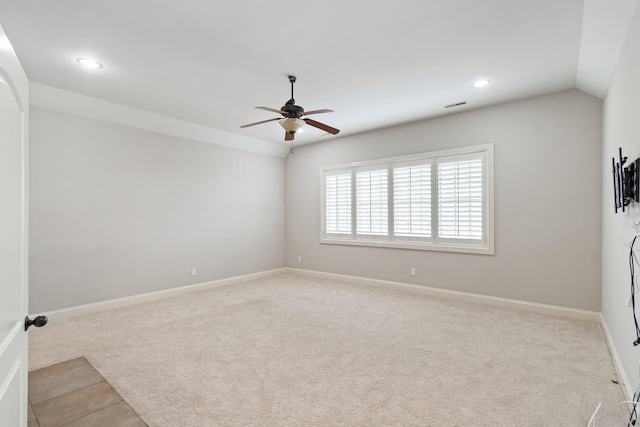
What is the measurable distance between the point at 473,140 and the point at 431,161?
2.30 feet

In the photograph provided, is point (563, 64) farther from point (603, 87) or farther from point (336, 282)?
point (336, 282)

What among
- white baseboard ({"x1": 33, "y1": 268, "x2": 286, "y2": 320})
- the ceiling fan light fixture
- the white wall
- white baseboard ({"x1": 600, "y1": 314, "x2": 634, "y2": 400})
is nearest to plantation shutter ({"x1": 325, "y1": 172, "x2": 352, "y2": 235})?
white baseboard ({"x1": 33, "y1": 268, "x2": 286, "y2": 320})

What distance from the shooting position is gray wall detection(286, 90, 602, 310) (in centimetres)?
397

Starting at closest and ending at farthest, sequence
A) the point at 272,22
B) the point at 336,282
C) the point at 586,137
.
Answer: the point at 272,22
the point at 586,137
the point at 336,282

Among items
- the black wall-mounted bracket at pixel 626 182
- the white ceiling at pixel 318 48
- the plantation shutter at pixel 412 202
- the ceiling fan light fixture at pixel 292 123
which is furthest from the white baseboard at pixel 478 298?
the ceiling fan light fixture at pixel 292 123

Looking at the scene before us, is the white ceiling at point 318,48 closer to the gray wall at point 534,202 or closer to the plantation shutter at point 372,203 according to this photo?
the gray wall at point 534,202

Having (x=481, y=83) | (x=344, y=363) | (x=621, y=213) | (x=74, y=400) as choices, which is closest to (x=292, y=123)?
(x=481, y=83)

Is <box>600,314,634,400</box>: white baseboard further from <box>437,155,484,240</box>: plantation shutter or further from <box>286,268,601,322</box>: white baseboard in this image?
<box>437,155,484,240</box>: plantation shutter

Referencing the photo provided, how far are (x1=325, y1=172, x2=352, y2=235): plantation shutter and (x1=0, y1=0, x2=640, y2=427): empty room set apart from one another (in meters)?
0.04

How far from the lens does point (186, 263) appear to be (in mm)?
5555

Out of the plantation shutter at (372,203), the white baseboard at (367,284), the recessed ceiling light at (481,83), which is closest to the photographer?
the recessed ceiling light at (481,83)

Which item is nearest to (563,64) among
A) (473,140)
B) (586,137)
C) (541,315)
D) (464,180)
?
(586,137)

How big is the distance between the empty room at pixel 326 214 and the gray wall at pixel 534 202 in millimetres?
28

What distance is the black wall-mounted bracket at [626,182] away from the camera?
2.19 m
